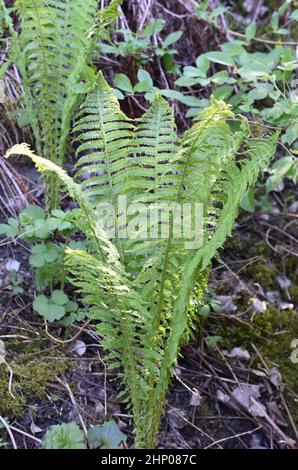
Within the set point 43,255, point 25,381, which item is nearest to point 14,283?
point 43,255

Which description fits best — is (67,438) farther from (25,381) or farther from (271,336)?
(271,336)

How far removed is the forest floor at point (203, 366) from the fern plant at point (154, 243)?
0.28 meters

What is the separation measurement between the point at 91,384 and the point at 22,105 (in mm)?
1281

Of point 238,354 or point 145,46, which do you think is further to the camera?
point 145,46

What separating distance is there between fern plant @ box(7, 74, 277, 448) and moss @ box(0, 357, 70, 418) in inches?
14.9

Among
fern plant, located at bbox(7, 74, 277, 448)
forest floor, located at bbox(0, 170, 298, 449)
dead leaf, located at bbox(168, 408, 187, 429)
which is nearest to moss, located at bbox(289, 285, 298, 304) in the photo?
forest floor, located at bbox(0, 170, 298, 449)

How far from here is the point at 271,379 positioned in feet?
8.14

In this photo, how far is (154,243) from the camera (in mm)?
1819

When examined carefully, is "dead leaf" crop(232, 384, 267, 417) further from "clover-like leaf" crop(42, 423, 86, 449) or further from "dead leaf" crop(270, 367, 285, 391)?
"clover-like leaf" crop(42, 423, 86, 449)

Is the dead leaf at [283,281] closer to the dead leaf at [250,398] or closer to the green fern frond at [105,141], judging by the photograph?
the dead leaf at [250,398]

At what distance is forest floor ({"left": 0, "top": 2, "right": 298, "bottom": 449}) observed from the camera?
2.12 m

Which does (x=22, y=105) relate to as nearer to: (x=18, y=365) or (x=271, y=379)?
(x=18, y=365)

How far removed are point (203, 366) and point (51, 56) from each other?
1.42 m

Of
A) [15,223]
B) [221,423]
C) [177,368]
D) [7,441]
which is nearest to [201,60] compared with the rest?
[15,223]
